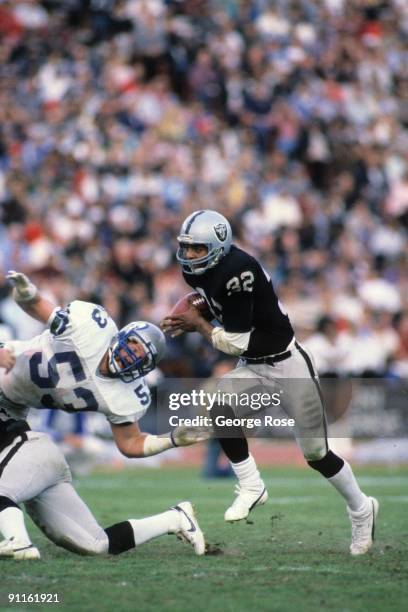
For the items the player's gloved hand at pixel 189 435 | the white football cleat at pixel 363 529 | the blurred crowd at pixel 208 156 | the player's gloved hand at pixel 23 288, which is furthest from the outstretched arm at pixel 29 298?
the blurred crowd at pixel 208 156

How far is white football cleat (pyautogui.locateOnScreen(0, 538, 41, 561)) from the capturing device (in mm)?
5047

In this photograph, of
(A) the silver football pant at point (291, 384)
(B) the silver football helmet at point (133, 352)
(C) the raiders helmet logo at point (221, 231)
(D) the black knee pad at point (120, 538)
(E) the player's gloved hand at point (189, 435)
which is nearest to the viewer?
(E) the player's gloved hand at point (189, 435)

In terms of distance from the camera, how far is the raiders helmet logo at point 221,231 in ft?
19.2

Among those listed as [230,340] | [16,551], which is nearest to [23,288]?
[230,340]

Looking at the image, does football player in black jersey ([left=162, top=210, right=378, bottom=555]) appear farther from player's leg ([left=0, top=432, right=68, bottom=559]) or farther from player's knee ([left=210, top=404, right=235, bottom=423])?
player's leg ([left=0, top=432, right=68, bottom=559])

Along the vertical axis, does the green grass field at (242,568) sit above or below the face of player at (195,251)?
below

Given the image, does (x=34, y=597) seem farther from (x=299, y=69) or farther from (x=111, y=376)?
(x=299, y=69)

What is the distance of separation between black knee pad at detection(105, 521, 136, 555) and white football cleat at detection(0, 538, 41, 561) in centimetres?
38

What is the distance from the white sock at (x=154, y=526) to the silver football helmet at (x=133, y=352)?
69 cm

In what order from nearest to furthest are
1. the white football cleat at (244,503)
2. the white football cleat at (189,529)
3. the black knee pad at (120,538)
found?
the black knee pad at (120,538) → the white football cleat at (189,529) → the white football cleat at (244,503)

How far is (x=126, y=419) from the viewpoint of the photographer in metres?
5.43

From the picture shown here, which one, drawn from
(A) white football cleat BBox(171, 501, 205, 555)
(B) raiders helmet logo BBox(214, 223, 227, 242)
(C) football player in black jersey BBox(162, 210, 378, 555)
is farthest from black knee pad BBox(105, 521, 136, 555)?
(B) raiders helmet logo BBox(214, 223, 227, 242)

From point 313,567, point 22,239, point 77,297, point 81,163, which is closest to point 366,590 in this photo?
point 313,567

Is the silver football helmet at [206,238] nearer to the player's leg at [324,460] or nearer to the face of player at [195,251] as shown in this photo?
the face of player at [195,251]
